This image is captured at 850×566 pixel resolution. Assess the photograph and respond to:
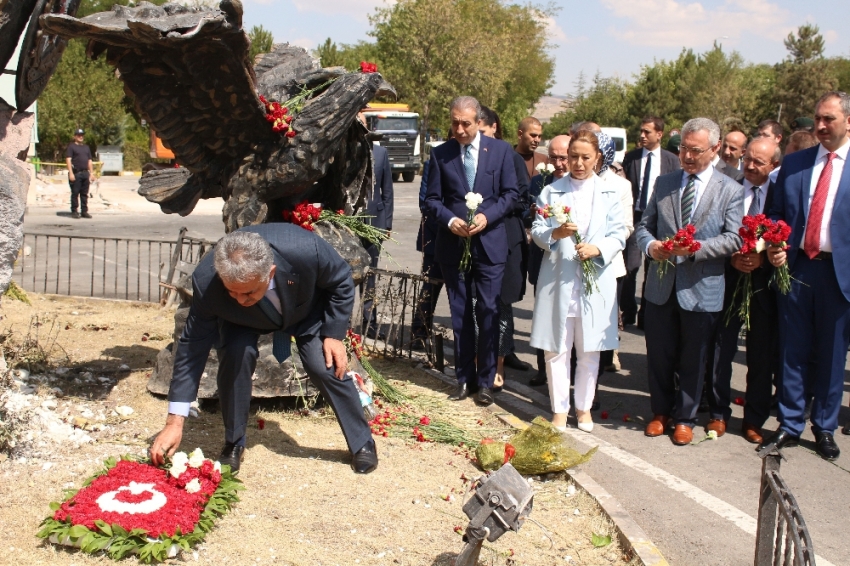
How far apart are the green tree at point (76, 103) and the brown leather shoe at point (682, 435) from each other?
2916cm

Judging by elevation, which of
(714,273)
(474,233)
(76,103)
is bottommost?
(714,273)

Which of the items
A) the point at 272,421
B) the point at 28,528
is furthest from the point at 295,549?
the point at 272,421

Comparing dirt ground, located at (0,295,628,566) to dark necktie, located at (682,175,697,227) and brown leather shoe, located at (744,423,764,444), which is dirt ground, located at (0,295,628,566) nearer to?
brown leather shoe, located at (744,423,764,444)

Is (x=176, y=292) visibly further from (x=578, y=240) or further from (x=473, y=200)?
(x=578, y=240)

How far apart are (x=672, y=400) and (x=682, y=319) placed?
62 centimetres

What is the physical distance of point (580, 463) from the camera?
4.75 meters

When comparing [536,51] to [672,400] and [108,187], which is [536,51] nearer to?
[108,187]

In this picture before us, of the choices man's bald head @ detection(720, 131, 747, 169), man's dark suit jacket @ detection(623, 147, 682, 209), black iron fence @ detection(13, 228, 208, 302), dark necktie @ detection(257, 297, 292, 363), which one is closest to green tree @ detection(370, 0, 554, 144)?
black iron fence @ detection(13, 228, 208, 302)

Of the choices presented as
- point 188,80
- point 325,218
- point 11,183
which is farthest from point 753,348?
point 11,183

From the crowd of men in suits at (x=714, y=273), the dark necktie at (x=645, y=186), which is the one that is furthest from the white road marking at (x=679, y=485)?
the dark necktie at (x=645, y=186)

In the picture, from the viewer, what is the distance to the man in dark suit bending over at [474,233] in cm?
599

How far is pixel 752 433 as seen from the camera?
221 inches

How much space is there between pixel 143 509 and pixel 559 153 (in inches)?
165

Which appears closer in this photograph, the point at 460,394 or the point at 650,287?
the point at 650,287
